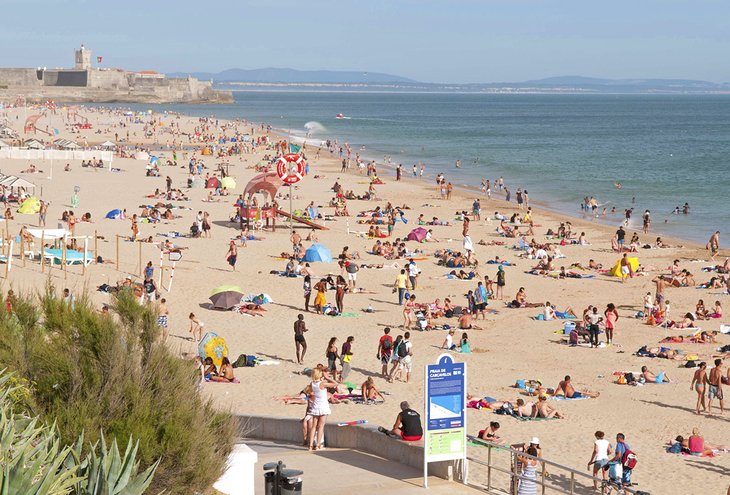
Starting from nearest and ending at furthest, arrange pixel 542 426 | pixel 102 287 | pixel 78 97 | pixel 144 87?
pixel 542 426 → pixel 102 287 → pixel 78 97 → pixel 144 87

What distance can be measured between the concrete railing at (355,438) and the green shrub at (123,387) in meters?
1.71

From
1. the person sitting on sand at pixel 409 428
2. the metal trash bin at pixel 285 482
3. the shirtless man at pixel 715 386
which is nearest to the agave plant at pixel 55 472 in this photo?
the metal trash bin at pixel 285 482

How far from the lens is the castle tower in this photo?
163m

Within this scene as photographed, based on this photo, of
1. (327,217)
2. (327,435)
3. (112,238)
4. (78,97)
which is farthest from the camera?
(78,97)

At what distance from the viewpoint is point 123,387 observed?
834 cm

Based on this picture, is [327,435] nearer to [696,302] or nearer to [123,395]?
[123,395]

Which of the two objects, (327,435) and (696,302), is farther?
(696,302)

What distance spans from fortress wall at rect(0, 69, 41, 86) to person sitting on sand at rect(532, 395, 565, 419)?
484 ft

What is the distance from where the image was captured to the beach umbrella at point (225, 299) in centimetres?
2188

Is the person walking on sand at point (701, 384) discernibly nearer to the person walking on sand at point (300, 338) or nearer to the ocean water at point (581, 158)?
the person walking on sand at point (300, 338)

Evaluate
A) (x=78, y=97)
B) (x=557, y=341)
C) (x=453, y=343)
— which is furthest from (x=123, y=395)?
(x=78, y=97)

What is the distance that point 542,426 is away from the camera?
1539 cm

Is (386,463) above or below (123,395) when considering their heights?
below

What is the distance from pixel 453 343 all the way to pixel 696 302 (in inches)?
296
